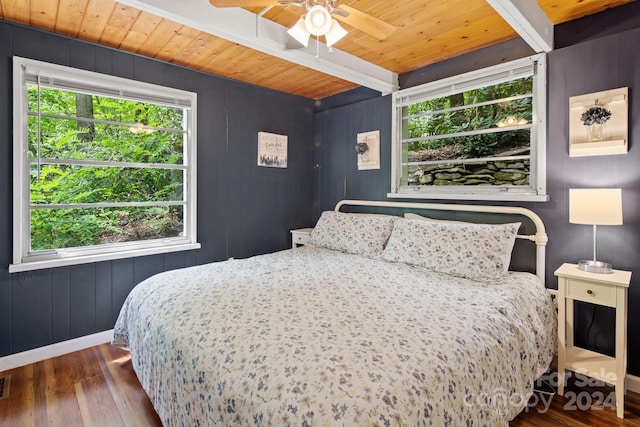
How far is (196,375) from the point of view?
1.32 meters

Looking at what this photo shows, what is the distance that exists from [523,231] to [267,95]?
9.70ft

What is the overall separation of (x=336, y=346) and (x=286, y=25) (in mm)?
2260

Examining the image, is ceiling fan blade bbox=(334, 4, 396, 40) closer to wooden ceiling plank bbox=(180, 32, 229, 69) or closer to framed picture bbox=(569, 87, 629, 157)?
wooden ceiling plank bbox=(180, 32, 229, 69)

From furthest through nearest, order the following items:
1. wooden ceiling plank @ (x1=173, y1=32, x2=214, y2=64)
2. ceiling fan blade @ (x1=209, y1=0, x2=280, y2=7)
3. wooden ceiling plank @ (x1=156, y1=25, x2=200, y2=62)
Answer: wooden ceiling plank @ (x1=173, y1=32, x2=214, y2=64) < wooden ceiling plank @ (x1=156, y1=25, x2=200, y2=62) < ceiling fan blade @ (x1=209, y1=0, x2=280, y2=7)

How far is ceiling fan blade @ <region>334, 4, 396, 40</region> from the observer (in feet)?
5.67

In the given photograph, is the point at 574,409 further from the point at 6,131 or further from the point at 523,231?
the point at 6,131

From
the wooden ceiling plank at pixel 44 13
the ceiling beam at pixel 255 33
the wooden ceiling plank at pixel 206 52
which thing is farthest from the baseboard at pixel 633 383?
the wooden ceiling plank at pixel 44 13

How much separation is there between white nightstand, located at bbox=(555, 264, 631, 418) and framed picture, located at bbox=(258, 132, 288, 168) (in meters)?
2.94

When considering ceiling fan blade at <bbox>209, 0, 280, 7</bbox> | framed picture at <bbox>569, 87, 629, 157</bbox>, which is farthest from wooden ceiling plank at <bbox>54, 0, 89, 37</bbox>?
framed picture at <bbox>569, 87, 629, 157</bbox>

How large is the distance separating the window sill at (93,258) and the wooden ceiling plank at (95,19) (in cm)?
173

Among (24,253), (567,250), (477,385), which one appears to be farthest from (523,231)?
(24,253)

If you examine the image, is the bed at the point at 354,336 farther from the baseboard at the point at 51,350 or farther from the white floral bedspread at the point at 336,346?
the baseboard at the point at 51,350

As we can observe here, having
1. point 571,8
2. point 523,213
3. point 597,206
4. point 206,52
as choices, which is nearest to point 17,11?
point 206,52

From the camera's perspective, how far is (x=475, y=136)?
2.97m
